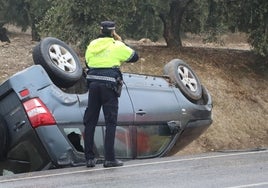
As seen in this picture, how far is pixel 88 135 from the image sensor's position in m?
6.60

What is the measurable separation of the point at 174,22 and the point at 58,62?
10680 millimetres

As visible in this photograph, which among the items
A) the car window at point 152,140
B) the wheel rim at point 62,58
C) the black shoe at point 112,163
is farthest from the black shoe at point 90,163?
the wheel rim at point 62,58

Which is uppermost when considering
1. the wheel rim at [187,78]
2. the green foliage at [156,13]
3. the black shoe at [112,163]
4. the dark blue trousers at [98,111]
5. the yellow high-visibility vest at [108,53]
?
the yellow high-visibility vest at [108,53]

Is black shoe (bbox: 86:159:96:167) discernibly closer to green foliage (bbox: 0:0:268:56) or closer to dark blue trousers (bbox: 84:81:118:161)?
dark blue trousers (bbox: 84:81:118:161)

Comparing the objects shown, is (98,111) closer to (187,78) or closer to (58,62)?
(58,62)

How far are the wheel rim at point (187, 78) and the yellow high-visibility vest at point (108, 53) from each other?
5.72 feet

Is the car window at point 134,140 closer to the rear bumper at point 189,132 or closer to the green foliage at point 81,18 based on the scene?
the rear bumper at point 189,132

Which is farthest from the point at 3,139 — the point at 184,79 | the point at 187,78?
the point at 187,78

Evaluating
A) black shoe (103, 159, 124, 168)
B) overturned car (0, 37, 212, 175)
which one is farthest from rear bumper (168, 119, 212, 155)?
black shoe (103, 159, 124, 168)

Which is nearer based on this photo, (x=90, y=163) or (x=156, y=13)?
(x=90, y=163)

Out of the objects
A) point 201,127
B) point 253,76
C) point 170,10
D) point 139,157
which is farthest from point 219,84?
point 139,157

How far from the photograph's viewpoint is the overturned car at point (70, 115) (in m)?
6.44

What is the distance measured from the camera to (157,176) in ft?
21.0

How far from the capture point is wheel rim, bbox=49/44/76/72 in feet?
23.5
